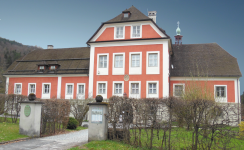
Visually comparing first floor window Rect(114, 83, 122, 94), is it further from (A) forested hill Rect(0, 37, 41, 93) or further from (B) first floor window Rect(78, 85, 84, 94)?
(A) forested hill Rect(0, 37, 41, 93)

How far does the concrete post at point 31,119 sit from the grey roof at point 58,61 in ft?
48.4

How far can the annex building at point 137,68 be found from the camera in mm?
23094

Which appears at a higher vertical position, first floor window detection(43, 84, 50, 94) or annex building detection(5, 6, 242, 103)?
annex building detection(5, 6, 242, 103)

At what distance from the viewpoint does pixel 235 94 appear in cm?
2308

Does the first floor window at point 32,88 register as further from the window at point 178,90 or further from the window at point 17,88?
the window at point 178,90

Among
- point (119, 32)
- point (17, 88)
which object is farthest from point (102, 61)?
point (17, 88)

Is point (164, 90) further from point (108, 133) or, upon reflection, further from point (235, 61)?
point (108, 133)

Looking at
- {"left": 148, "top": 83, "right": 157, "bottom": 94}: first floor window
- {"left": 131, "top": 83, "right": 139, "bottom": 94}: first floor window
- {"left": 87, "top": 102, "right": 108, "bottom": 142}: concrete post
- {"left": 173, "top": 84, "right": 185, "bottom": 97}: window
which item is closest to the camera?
{"left": 87, "top": 102, "right": 108, "bottom": 142}: concrete post

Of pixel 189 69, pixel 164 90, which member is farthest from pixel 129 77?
pixel 189 69

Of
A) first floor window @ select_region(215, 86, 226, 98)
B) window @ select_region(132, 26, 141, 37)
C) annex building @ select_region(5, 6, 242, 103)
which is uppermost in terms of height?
window @ select_region(132, 26, 141, 37)

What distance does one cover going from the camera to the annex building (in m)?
23.1

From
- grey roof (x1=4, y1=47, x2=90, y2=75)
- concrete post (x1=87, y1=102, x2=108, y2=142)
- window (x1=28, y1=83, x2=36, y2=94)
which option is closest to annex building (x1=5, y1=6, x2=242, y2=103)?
grey roof (x1=4, y1=47, x2=90, y2=75)

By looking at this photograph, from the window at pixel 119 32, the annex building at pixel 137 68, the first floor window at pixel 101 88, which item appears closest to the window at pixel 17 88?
the annex building at pixel 137 68

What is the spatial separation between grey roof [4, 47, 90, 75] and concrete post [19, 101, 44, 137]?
1475 cm
